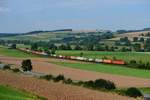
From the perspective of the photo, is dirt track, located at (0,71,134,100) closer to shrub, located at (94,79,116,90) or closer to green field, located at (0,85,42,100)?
green field, located at (0,85,42,100)

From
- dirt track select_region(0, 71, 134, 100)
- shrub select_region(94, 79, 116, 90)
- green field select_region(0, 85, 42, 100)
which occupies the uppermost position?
green field select_region(0, 85, 42, 100)

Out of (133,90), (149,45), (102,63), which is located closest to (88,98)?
(133,90)

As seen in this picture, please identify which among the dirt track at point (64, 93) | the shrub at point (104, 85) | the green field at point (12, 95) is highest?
the green field at point (12, 95)

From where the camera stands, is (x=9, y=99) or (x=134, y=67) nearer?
(x=9, y=99)

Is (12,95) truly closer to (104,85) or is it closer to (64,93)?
(64,93)

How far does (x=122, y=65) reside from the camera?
8919 cm

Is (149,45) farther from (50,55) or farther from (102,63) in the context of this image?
(102,63)

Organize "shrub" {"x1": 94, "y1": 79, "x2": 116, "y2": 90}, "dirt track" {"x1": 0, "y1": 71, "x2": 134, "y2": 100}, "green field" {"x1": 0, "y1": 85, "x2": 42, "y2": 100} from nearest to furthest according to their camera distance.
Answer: "green field" {"x1": 0, "y1": 85, "x2": 42, "y2": 100} → "dirt track" {"x1": 0, "y1": 71, "x2": 134, "y2": 100} → "shrub" {"x1": 94, "y1": 79, "x2": 116, "y2": 90}

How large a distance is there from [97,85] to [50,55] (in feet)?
251

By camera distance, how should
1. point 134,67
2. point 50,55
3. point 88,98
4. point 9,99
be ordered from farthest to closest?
point 50,55, point 134,67, point 88,98, point 9,99

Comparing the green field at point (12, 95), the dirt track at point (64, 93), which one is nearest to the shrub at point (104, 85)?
the dirt track at point (64, 93)

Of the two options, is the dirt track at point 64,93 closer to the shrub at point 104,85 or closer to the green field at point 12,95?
the green field at point 12,95

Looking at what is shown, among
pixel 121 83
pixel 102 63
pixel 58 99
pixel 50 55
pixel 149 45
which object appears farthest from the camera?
pixel 149 45

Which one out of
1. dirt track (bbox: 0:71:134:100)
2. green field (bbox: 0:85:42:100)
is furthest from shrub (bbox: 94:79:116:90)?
green field (bbox: 0:85:42:100)
